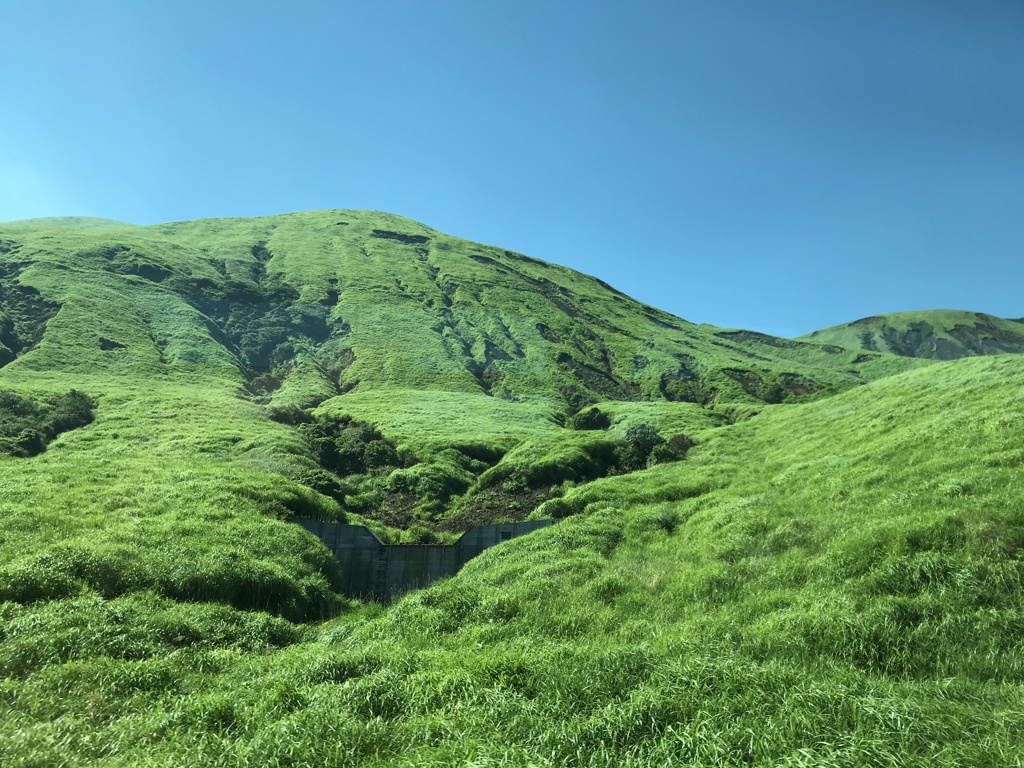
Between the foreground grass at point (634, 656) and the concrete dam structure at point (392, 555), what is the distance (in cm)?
657

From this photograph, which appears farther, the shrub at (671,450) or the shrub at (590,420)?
the shrub at (590,420)

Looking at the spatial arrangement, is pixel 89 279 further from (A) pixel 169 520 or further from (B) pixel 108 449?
(A) pixel 169 520

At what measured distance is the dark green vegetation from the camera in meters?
7.82

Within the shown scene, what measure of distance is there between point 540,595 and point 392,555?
13.0 meters

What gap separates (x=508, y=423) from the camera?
61.6m

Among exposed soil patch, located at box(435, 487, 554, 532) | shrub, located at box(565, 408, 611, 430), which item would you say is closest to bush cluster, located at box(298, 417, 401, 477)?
exposed soil patch, located at box(435, 487, 554, 532)

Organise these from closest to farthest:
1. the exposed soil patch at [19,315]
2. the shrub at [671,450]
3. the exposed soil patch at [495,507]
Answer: the exposed soil patch at [495,507]
the shrub at [671,450]
the exposed soil patch at [19,315]

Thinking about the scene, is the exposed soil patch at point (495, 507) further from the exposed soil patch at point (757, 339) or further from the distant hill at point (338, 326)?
the exposed soil patch at point (757, 339)

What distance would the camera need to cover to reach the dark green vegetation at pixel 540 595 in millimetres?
7816

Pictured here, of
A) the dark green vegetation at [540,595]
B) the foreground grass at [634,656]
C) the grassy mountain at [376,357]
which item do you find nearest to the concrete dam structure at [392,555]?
the dark green vegetation at [540,595]

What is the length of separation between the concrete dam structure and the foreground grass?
21.5 feet

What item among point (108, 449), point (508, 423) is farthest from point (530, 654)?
point (508, 423)

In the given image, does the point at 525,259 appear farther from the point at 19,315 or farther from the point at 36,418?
the point at 36,418

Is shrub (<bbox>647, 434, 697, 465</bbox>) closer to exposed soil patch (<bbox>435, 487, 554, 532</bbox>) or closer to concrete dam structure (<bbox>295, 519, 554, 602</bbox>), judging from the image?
exposed soil patch (<bbox>435, 487, 554, 532</bbox>)
